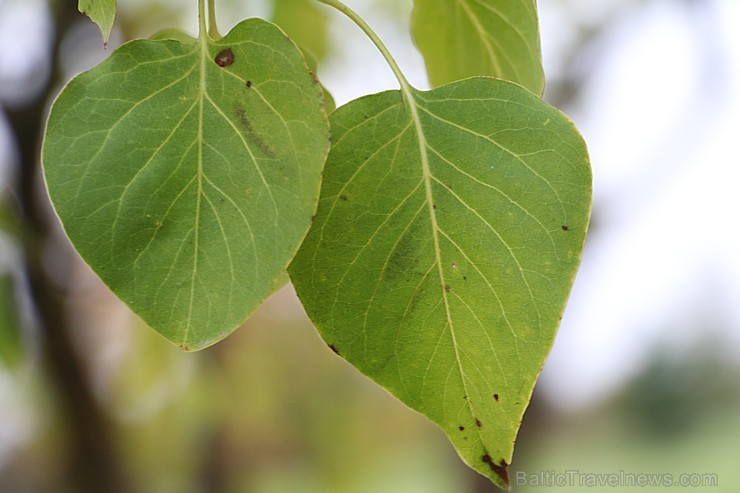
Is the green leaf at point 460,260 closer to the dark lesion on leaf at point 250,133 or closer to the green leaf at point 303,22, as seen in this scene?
the dark lesion on leaf at point 250,133

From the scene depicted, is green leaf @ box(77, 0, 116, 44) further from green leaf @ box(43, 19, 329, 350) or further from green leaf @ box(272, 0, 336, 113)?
green leaf @ box(272, 0, 336, 113)

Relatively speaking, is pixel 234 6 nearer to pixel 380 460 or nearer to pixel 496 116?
pixel 496 116

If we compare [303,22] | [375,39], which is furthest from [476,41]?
[303,22]

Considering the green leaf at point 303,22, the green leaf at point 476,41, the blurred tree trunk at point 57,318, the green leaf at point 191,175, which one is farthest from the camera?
the blurred tree trunk at point 57,318

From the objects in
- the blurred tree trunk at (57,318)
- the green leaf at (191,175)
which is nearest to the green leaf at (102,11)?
the green leaf at (191,175)

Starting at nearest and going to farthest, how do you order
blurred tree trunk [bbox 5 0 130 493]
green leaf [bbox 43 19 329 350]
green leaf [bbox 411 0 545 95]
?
green leaf [bbox 43 19 329 350] < green leaf [bbox 411 0 545 95] < blurred tree trunk [bbox 5 0 130 493]

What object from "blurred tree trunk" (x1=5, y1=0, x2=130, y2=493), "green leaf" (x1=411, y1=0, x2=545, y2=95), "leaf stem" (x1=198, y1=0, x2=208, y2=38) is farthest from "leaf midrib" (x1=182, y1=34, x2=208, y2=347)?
"blurred tree trunk" (x1=5, y1=0, x2=130, y2=493)

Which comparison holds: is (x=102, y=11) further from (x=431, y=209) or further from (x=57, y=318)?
(x=57, y=318)

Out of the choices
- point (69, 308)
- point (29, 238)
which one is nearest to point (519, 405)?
point (29, 238)
